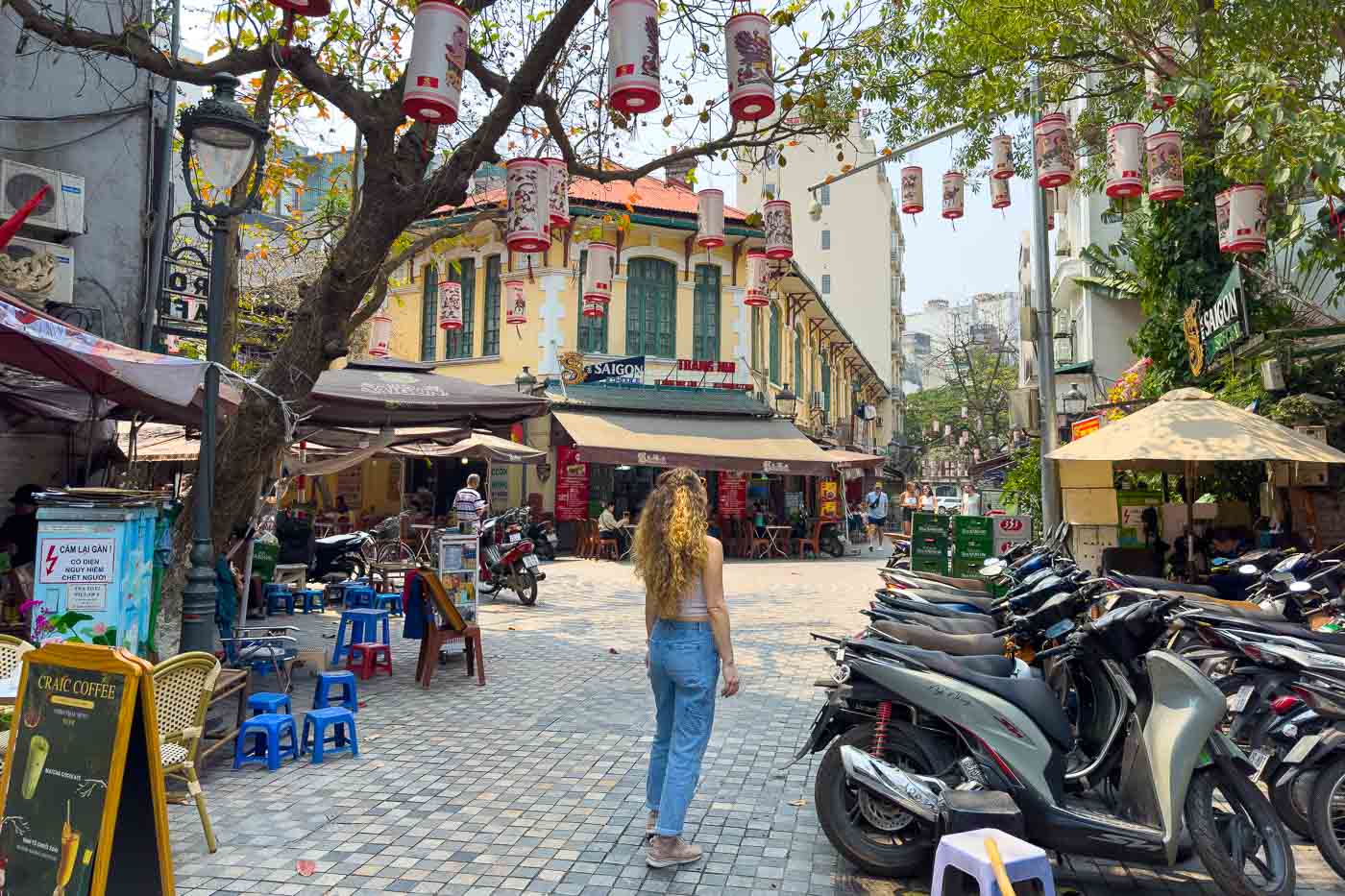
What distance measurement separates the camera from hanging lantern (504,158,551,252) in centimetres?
840

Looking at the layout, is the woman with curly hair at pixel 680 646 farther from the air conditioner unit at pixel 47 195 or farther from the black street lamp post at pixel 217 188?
the air conditioner unit at pixel 47 195

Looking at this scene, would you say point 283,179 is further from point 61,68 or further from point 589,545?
point 589,545

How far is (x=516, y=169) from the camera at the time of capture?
8.45 metres

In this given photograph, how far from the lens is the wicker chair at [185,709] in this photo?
3.96 metres

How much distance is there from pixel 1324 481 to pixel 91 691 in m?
10.3

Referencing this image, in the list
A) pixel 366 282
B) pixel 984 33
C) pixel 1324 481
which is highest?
pixel 984 33

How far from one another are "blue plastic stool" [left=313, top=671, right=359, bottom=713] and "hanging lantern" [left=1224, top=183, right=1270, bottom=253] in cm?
857

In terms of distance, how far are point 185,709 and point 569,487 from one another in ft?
55.2

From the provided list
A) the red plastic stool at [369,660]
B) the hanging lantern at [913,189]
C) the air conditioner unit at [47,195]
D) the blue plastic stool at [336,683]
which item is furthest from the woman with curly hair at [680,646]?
the hanging lantern at [913,189]

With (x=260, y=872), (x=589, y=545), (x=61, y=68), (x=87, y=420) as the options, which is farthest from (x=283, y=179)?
(x=589, y=545)

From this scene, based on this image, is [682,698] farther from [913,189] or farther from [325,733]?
[913,189]

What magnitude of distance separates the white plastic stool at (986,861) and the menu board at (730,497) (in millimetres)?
19012

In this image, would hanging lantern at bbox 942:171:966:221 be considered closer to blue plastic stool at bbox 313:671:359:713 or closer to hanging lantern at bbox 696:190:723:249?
hanging lantern at bbox 696:190:723:249

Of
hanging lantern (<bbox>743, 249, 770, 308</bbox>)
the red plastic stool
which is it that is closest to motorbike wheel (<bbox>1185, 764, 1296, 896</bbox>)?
the red plastic stool
